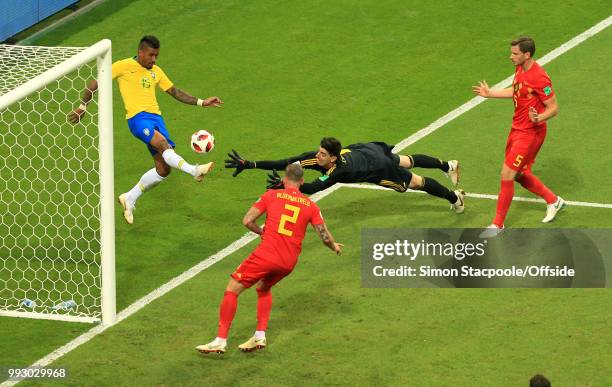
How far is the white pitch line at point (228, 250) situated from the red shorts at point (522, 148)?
2757 mm

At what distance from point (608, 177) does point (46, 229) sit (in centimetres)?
707

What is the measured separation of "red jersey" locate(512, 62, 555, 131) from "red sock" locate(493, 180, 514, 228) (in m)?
0.67

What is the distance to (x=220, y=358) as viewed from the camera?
1494 cm

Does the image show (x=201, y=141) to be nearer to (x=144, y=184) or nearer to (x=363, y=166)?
(x=144, y=184)

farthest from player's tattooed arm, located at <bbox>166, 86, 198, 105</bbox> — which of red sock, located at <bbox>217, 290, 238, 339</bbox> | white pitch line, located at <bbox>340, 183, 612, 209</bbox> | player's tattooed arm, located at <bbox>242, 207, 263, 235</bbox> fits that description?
red sock, located at <bbox>217, 290, 238, 339</bbox>

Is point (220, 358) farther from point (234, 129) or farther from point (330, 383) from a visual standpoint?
point (234, 129)

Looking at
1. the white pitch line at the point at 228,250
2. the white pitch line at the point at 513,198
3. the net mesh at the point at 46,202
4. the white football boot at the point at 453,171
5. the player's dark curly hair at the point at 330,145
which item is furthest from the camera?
the white football boot at the point at 453,171

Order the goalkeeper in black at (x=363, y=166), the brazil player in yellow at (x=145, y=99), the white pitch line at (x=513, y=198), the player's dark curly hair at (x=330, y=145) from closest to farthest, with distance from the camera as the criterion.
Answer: the player's dark curly hair at (x=330, y=145) < the goalkeeper in black at (x=363, y=166) < the brazil player in yellow at (x=145, y=99) < the white pitch line at (x=513, y=198)

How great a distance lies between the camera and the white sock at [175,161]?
56.8ft

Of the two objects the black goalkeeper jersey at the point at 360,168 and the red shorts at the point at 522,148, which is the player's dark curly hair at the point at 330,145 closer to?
the black goalkeeper jersey at the point at 360,168

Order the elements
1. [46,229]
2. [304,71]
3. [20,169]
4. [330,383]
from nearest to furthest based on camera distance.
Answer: [330,383], [46,229], [20,169], [304,71]

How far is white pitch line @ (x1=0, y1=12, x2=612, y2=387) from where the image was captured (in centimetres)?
1527

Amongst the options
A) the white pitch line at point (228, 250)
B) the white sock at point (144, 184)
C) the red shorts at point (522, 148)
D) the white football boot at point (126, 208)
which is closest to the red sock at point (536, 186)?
the red shorts at point (522, 148)

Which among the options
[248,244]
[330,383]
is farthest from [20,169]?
[330,383]
